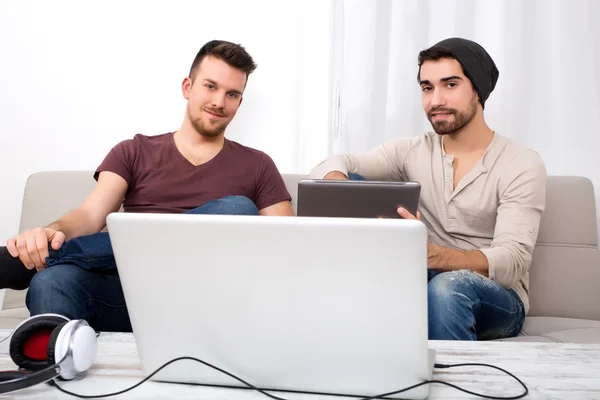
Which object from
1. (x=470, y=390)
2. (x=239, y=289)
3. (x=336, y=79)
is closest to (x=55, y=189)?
(x=336, y=79)

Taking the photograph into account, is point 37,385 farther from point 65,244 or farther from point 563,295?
point 563,295

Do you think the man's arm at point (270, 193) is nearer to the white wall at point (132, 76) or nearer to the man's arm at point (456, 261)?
the white wall at point (132, 76)

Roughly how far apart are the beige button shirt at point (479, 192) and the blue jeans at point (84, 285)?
2.24 feet

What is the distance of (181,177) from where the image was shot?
89.2 inches

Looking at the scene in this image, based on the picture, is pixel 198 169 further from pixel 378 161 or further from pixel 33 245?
pixel 33 245

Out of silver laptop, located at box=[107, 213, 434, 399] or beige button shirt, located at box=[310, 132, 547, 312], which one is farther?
beige button shirt, located at box=[310, 132, 547, 312]

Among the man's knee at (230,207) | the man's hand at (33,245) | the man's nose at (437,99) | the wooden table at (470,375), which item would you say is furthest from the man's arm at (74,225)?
the man's nose at (437,99)

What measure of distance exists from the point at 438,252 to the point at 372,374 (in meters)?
1.04

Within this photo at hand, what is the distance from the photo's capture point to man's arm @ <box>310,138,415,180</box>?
219 centimetres

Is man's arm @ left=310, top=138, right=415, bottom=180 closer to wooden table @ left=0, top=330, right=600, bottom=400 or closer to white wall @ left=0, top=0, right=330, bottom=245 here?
white wall @ left=0, top=0, right=330, bottom=245

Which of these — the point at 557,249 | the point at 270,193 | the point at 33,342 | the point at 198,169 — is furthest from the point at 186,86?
the point at 33,342

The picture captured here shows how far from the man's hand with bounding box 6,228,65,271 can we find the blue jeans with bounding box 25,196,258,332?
0.02 meters

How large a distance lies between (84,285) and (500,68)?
1822mm

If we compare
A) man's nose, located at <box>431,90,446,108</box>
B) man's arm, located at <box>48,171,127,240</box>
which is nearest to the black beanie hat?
man's nose, located at <box>431,90,446,108</box>
